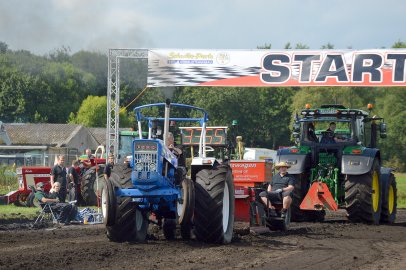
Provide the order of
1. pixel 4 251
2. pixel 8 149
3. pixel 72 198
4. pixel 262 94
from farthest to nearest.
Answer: pixel 262 94, pixel 8 149, pixel 72 198, pixel 4 251

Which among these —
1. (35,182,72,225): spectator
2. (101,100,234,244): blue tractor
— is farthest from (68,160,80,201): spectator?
(101,100,234,244): blue tractor

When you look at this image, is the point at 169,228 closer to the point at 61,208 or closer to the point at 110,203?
the point at 110,203

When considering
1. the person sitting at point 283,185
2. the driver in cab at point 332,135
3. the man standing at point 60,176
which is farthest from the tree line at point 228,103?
the person sitting at point 283,185

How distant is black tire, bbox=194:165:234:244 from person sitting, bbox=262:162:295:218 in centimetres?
280

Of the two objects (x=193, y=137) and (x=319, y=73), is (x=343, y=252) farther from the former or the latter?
(x=319, y=73)

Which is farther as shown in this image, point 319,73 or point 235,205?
point 319,73

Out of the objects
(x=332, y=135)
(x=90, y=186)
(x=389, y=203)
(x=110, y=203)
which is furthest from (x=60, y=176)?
(x=110, y=203)

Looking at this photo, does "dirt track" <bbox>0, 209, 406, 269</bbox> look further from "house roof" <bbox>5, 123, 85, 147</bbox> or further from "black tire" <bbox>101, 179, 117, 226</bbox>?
"house roof" <bbox>5, 123, 85, 147</bbox>

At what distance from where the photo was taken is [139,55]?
85.9 ft

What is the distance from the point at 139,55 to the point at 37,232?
40.0 feet

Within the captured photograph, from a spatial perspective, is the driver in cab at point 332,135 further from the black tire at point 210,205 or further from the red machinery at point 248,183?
the black tire at point 210,205

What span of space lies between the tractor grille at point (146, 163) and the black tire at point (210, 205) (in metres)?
0.79

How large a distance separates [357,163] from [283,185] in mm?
2234

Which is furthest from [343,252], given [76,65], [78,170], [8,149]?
[8,149]
